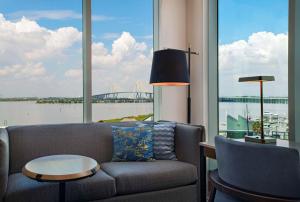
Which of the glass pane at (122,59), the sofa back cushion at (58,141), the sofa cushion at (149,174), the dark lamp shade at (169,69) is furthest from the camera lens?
the glass pane at (122,59)

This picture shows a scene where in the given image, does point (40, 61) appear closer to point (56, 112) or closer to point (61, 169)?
point (56, 112)

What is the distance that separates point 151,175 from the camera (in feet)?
7.73

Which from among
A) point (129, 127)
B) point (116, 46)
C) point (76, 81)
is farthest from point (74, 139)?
point (116, 46)

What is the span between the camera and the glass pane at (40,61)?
9.36 feet

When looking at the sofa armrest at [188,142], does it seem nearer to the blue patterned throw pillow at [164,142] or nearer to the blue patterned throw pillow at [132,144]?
the blue patterned throw pillow at [164,142]

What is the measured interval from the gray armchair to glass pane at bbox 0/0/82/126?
215 cm

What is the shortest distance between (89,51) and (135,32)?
684mm

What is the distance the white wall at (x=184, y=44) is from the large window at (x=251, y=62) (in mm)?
227

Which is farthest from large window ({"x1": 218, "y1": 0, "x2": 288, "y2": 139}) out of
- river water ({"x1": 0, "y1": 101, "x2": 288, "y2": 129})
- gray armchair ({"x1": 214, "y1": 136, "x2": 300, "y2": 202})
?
gray armchair ({"x1": 214, "y1": 136, "x2": 300, "y2": 202})

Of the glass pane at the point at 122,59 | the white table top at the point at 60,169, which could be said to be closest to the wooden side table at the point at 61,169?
the white table top at the point at 60,169

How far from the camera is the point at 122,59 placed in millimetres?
3459

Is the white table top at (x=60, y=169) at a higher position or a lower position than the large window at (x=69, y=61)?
lower

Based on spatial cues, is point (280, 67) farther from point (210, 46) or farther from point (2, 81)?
point (2, 81)

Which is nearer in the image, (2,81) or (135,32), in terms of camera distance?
(2,81)
